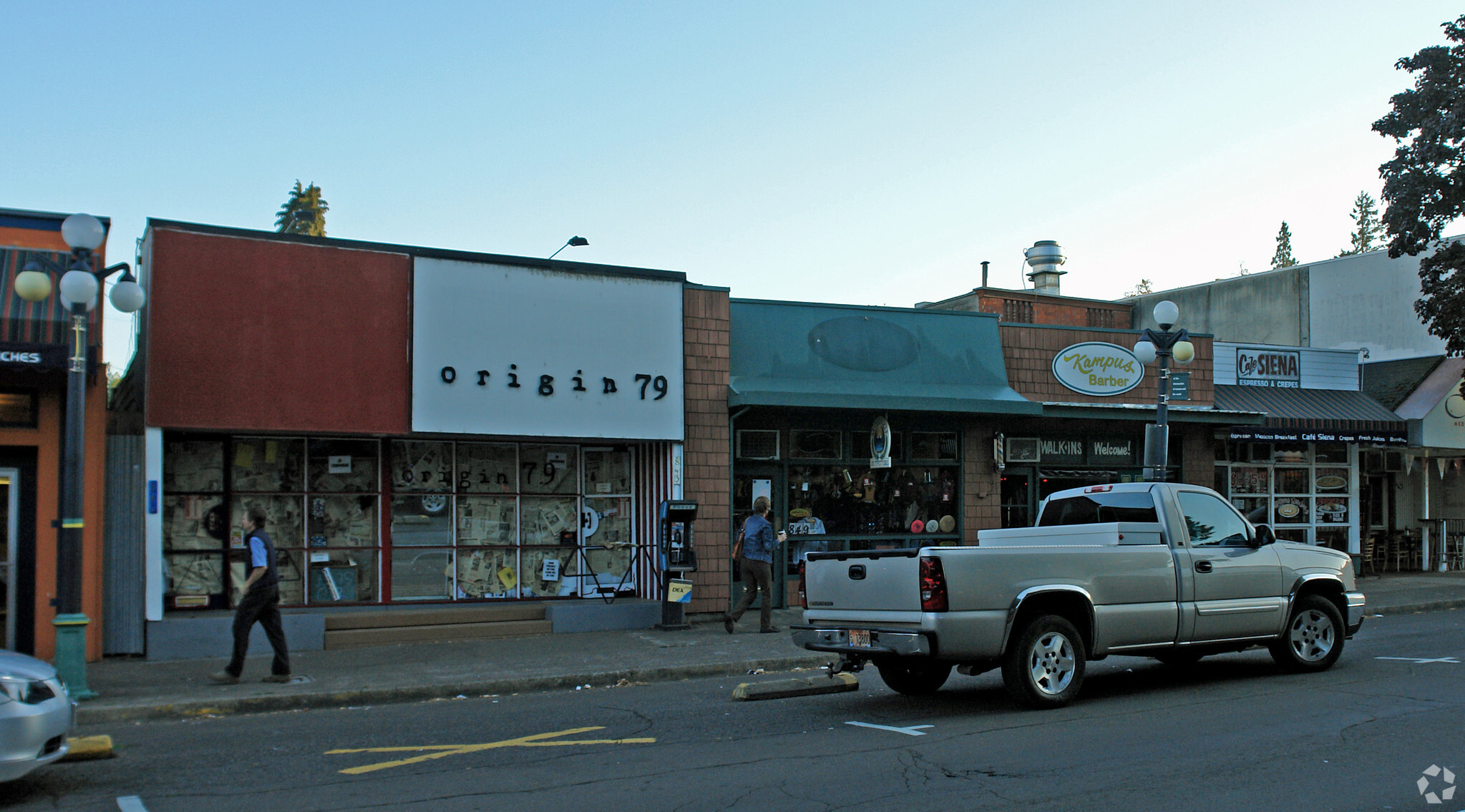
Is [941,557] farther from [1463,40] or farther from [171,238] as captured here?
[1463,40]

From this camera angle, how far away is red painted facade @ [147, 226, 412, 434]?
43.2ft

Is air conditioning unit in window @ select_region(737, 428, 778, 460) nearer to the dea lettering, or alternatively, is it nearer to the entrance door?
the entrance door

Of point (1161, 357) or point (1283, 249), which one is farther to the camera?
point (1283, 249)

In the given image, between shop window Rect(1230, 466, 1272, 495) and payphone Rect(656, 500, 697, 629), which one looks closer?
payphone Rect(656, 500, 697, 629)

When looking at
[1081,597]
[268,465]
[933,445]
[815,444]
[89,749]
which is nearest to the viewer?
[89,749]

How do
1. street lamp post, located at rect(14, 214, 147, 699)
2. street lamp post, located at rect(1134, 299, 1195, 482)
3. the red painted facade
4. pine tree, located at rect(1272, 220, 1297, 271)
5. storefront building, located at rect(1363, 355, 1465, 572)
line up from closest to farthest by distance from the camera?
street lamp post, located at rect(14, 214, 147, 699) < the red painted facade < street lamp post, located at rect(1134, 299, 1195, 482) < storefront building, located at rect(1363, 355, 1465, 572) < pine tree, located at rect(1272, 220, 1297, 271)

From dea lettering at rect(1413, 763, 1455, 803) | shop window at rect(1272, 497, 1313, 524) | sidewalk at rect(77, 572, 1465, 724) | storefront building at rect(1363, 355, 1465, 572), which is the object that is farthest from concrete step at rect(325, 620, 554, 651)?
storefront building at rect(1363, 355, 1465, 572)

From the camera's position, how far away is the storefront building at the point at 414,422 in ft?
44.2

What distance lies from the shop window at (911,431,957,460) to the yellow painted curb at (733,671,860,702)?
7.69 meters

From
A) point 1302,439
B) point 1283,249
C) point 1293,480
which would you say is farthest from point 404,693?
point 1283,249

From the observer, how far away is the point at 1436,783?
6691 mm

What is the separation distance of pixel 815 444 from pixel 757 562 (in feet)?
10.8

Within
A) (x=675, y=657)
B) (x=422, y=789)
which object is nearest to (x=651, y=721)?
(x=422, y=789)

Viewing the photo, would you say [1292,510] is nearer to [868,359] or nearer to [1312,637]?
[868,359]
